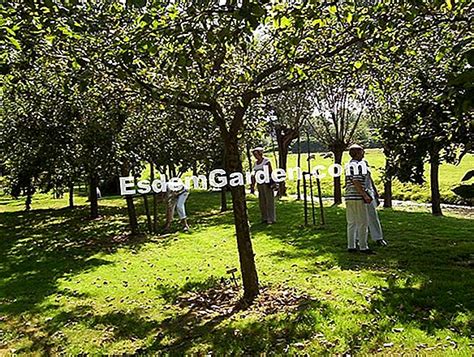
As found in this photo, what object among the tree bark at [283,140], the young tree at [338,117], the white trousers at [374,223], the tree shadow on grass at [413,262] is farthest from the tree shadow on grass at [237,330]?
the tree bark at [283,140]

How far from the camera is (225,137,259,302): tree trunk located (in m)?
6.71

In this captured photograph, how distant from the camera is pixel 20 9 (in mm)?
4723

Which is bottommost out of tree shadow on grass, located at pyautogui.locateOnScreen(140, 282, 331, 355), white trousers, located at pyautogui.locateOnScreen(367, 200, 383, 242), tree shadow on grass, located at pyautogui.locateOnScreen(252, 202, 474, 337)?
tree shadow on grass, located at pyautogui.locateOnScreen(140, 282, 331, 355)

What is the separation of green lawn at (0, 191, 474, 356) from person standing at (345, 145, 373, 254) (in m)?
0.58

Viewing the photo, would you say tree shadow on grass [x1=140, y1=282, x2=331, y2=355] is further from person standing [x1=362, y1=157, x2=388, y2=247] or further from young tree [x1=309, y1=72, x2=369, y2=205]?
young tree [x1=309, y1=72, x2=369, y2=205]

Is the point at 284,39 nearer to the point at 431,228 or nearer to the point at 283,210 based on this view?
the point at 431,228

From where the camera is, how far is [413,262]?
827 cm

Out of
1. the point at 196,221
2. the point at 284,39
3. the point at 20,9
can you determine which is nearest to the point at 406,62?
the point at 284,39

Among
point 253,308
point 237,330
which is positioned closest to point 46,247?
point 253,308

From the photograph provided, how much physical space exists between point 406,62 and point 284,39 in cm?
283

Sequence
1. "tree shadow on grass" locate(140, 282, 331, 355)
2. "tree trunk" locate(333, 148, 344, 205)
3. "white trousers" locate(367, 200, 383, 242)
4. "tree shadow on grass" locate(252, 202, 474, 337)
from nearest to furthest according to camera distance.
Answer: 1. "tree shadow on grass" locate(140, 282, 331, 355)
2. "tree shadow on grass" locate(252, 202, 474, 337)
3. "white trousers" locate(367, 200, 383, 242)
4. "tree trunk" locate(333, 148, 344, 205)

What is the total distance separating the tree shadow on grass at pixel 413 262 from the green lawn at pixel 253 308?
0.07ft

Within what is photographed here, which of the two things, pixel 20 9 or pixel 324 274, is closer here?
pixel 20 9

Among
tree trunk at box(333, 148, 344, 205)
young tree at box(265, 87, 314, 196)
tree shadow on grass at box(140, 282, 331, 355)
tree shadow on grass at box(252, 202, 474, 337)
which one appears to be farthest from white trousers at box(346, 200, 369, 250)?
tree trunk at box(333, 148, 344, 205)
